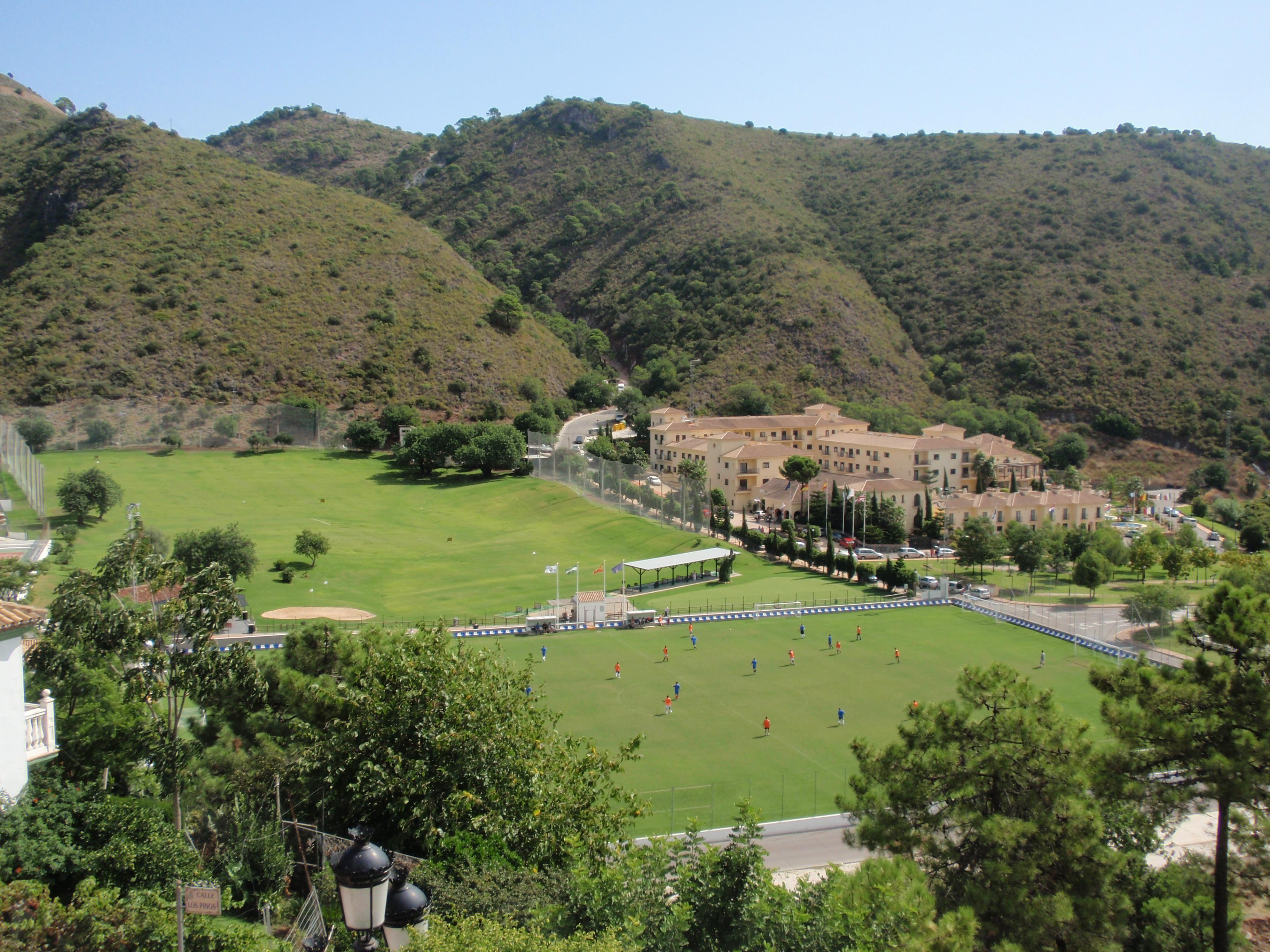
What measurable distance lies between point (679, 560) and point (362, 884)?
1644 inches

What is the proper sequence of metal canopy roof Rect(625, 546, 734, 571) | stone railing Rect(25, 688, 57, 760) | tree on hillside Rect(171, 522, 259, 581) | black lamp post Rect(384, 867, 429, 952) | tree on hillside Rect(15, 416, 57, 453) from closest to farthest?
black lamp post Rect(384, 867, 429, 952) → stone railing Rect(25, 688, 57, 760) → tree on hillside Rect(171, 522, 259, 581) → metal canopy roof Rect(625, 546, 734, 571) → tree on hillside Rect(15, 416, 57, 453)

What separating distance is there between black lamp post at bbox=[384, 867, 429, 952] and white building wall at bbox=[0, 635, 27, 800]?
7.79 metres

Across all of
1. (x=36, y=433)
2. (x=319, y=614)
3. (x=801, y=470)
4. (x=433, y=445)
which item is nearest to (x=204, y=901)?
(x=319, y=614)

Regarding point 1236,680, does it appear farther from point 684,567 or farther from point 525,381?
point 525,381

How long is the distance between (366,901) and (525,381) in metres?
86.6

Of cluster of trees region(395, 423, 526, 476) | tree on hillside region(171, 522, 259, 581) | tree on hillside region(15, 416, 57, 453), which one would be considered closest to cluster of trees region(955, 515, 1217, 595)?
cluster of trees region(395, 423, 526, 476)

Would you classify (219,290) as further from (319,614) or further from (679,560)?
(679,560)

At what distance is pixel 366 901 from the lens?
5.60m

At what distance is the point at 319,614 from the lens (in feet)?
125

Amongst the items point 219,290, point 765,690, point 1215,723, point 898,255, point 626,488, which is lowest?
point 765,690

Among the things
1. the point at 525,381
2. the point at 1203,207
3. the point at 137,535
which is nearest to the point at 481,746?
the point at 137,535

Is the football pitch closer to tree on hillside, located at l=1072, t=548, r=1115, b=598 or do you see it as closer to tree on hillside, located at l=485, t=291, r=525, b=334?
tree on hillside, located at l=1072, t=548, r=1115, b=598

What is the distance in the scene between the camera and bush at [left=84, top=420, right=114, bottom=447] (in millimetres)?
70500

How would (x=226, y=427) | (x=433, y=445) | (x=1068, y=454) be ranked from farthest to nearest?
(x=1068, y=454)
(x=226, y=427)
(x=433, y=445)
